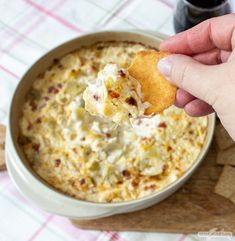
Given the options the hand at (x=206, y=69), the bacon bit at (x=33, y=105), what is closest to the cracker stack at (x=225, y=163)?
the hand at (x=206, y=69)

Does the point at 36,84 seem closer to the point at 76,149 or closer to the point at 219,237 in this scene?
the point at 76,149

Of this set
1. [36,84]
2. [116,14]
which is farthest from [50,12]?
[36,84]

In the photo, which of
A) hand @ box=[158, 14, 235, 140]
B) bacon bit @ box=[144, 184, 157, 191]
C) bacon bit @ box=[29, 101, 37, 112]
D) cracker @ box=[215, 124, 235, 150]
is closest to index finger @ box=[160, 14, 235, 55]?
hand @ box=[158, 14, 235, 140]

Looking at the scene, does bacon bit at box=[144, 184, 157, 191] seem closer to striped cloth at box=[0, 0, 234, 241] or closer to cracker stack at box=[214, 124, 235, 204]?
cracker stack at box=[214, 124, 235, 204]

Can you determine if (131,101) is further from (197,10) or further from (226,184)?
(197,10)

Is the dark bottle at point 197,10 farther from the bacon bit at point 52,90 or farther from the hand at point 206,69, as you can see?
the bacon bit at point 52,90

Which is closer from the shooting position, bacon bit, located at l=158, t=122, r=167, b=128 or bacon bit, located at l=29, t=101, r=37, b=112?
bacon bit, located at l=158, t=122, r=167, b=128
